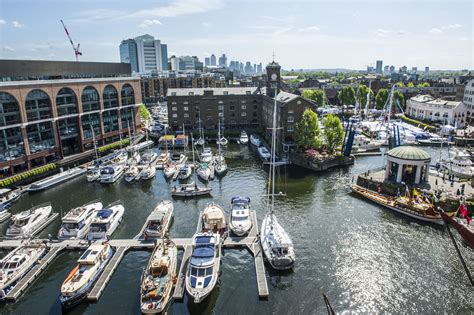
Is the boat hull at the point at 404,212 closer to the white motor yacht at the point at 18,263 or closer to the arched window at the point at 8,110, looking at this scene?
the white motor yacht at the point at 18,263

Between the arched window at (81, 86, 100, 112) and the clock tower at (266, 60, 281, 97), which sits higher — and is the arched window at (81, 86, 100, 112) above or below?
below

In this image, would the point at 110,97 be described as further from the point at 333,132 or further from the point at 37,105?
the point at 333,132

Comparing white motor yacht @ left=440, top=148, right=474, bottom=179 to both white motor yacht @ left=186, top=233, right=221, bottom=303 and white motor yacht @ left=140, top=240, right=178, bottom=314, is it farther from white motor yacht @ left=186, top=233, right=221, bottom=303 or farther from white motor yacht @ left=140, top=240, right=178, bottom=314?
white motor yacht @ left=140, top=240, right=178, bottom=314

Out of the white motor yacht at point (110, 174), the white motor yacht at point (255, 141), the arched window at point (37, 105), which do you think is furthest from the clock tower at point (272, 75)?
the arched window at point (37, 105)

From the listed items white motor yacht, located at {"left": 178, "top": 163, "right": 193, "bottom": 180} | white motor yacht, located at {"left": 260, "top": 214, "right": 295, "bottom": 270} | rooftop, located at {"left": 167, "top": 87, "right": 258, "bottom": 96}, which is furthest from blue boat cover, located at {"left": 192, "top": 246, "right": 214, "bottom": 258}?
rooftop, located at {"left": 167, "top": 87, "right": 258, "bottom": 96}

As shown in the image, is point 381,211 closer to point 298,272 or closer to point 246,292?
point 298,272

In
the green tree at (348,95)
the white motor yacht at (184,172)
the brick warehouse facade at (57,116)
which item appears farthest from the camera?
the green tree at (348,95)
